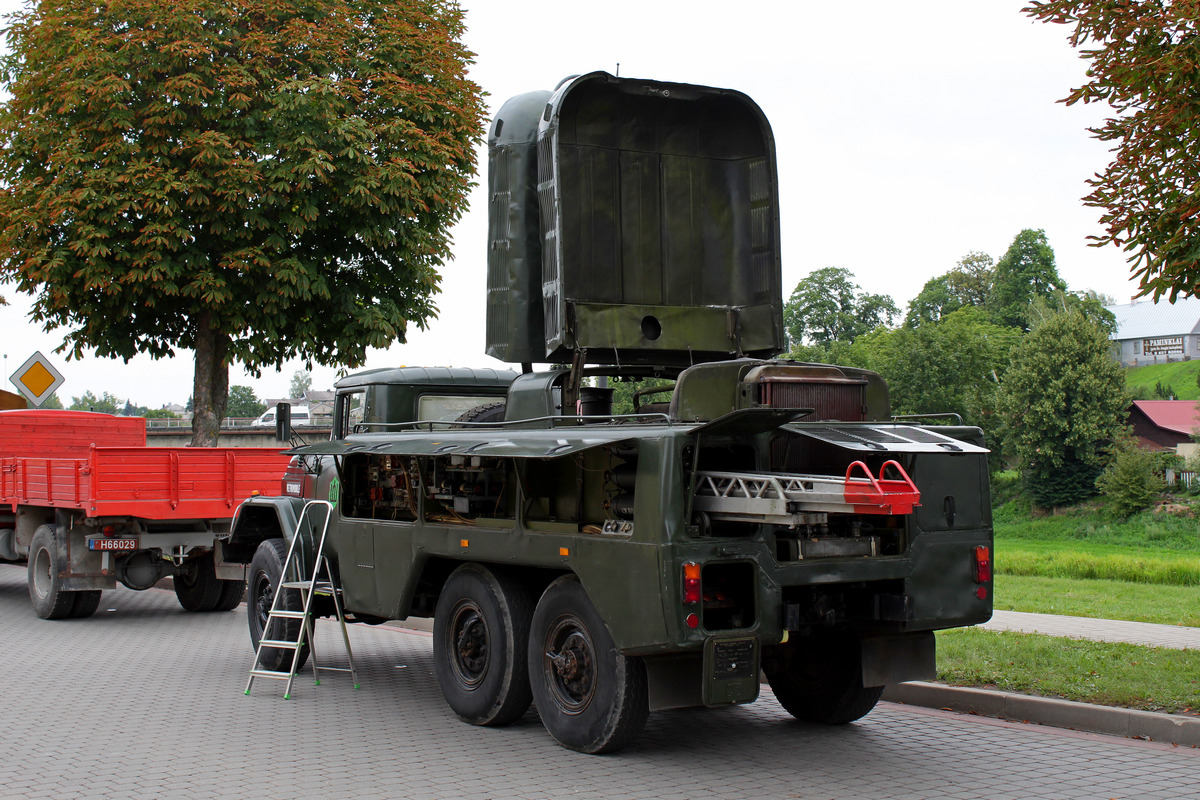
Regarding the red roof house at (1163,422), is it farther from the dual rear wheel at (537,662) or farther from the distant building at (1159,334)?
the dual rear wheel at (537,662)

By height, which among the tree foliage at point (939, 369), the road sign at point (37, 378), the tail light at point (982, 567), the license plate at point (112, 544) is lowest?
the license plate at point (112, 544)

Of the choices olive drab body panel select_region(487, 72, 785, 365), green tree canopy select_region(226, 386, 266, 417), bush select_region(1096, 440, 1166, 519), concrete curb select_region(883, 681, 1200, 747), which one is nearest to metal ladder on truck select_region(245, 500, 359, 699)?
olive drab body panel select_region(487, 72, 785, 365)

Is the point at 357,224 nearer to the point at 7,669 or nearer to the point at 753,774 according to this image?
the point at 7,669

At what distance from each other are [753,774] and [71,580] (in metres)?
10.6

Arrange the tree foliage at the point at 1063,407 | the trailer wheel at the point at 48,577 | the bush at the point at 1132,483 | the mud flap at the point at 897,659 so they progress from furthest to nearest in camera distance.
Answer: the tree foliage at the point at 1063,407 → the bush at the point at 1132,483 → the trailer wheel at the point at 48,577 → the mud flap at the point at 897,659

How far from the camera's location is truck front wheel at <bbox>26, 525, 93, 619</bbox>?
48.4 feet

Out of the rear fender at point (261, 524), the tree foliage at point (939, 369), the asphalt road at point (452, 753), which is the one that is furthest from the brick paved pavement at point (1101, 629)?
the tree foliage at point (939, 369)

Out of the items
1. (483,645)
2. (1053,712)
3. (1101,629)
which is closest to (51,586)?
(483,645)

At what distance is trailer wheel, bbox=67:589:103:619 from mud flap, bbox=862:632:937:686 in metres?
10.8

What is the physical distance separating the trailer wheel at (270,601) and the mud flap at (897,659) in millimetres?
4836

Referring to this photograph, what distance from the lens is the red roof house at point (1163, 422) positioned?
7906 centimetres

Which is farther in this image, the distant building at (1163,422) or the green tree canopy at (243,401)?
the green tree canopy at (243,401)

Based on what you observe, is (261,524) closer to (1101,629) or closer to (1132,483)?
(1101,629)

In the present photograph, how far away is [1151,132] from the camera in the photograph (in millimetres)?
8883
